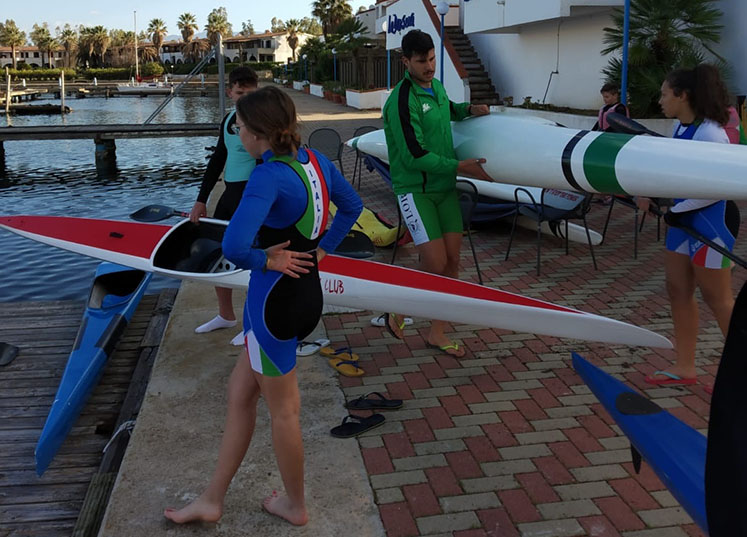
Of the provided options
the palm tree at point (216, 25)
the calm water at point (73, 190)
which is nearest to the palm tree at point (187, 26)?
the palm tree at point (216, 25)

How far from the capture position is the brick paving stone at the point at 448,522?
274cm

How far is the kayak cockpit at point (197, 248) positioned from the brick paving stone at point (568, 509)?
112 inches

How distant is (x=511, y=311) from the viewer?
4258mm

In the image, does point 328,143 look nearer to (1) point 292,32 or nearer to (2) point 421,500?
(2) point 421,500

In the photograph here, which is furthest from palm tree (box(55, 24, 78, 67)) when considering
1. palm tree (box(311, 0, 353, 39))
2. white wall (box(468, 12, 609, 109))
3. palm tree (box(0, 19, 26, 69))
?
white wall (box(468, 12, 609, 109))

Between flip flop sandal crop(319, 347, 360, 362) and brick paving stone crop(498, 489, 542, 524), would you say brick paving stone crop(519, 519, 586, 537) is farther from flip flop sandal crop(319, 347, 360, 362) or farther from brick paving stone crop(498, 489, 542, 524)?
flip flop sandal crop(319, 347, 360, 362)

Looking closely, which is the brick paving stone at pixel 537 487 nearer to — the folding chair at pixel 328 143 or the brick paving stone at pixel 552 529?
the brick paving stone at pixel 552 529

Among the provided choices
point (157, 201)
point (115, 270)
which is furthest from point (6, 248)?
point (115, 270)

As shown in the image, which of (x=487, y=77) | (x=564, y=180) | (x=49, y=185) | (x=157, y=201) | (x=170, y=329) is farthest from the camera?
(x=487, y=77)

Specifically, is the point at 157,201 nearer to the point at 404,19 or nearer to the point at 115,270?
the point at 115,270

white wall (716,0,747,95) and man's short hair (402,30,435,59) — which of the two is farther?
white wall (716,0,747,95)

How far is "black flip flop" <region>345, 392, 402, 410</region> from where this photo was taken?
374 cm

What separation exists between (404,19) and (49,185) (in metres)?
13.6

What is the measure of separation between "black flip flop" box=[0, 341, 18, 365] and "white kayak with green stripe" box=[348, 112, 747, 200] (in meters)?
3.93
